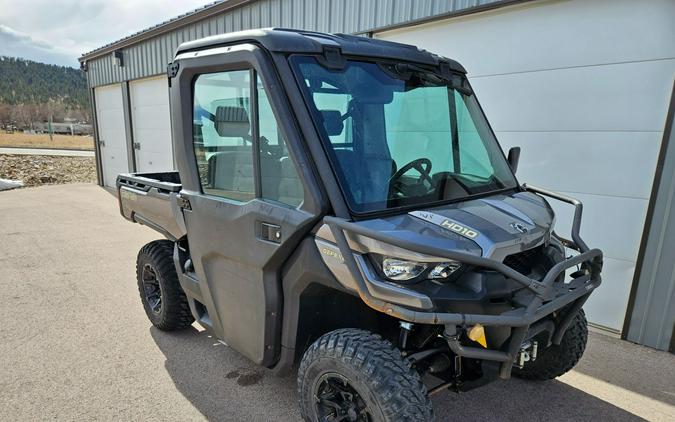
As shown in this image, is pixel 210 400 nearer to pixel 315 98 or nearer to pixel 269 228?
pixel 269 228

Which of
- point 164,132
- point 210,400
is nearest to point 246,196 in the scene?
point 210,400

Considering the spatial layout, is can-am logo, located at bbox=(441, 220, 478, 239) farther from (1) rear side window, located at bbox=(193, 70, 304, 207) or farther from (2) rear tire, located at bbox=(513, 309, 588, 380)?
(2) rear tire, located at bbox=(513, 309, 588, 380)

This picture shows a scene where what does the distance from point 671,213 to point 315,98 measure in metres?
3.25

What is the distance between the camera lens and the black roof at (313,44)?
90.4 inches

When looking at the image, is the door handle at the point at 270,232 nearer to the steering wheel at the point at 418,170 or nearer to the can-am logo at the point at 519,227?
the steering wheel at the point at 418,170

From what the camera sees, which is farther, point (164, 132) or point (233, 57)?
point (164, 132)

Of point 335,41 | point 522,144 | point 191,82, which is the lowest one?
point 522,144

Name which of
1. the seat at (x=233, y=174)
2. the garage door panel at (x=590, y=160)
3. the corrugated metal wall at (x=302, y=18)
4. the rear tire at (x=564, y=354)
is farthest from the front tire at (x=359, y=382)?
the corrugated metal wall at (x=302, y=18)

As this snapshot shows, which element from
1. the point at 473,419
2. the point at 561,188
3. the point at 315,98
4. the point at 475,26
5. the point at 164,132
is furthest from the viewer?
the point at 164,132

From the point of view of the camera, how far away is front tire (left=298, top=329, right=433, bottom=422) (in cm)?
195

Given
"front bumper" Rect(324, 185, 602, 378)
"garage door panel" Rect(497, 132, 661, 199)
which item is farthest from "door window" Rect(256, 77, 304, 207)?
"garage door panel" Rect(497, 132, 661, 199)

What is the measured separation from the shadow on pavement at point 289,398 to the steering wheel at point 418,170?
156 cm

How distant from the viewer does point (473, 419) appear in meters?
2.81

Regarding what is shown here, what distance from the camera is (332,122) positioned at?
226 cm
